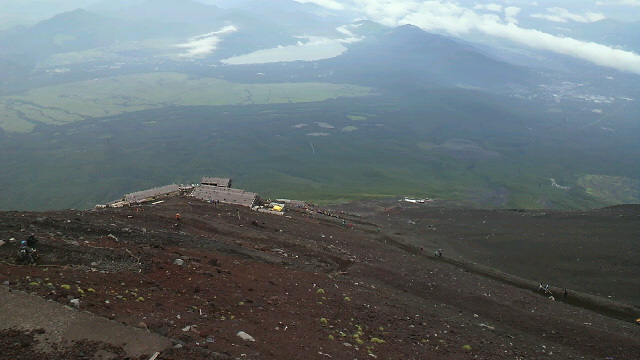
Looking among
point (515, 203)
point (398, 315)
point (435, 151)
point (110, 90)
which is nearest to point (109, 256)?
point (398, 315)

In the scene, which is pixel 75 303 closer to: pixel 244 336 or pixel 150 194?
pixel 244 336

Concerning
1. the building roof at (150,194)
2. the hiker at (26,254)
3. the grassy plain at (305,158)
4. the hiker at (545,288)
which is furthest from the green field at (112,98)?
the hiker at (545,288)

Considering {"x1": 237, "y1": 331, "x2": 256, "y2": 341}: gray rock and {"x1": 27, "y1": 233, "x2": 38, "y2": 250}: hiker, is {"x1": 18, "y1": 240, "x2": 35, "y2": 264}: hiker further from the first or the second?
{"x1": 237, "y1": 331, "x2": 256, "y2": 341}: gray rock

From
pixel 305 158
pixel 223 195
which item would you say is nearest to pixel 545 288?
pixel 223 195

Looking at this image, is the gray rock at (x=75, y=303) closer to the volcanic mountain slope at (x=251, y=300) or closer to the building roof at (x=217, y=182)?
the volcanic mountain slope at (x=251, y=300)

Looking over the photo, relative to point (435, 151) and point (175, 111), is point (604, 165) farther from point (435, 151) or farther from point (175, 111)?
point (175, 111)

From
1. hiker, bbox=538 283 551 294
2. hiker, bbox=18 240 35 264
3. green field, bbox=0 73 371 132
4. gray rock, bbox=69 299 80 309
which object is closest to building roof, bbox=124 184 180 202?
hiker, bbox=18 240 35 264
